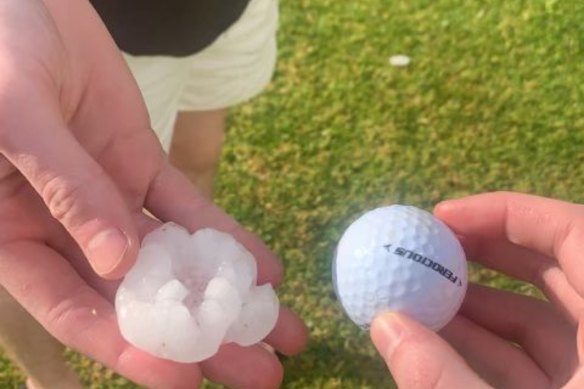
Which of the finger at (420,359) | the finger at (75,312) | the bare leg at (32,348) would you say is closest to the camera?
the finger at (420,359)

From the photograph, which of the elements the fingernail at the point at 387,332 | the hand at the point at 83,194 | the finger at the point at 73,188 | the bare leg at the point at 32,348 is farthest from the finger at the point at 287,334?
the bare leg at the point at 32,348

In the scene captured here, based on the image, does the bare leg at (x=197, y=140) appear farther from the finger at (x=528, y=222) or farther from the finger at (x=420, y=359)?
the finger at (x=420, y=359)

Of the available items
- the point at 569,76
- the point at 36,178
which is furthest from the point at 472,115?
the point at 36,178

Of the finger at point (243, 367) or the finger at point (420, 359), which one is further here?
the finger at point (243, 367)

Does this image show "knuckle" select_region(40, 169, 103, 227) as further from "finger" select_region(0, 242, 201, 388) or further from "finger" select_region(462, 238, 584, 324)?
"finger" select_region(462, 238, 584, 324)

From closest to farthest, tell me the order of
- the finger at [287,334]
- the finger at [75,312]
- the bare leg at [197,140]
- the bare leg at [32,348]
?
the finger at [75,312]
the finger at [287,334]
the bare leg at [32,348]
the bare leg at [197,140]

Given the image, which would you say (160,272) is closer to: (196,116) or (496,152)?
(196,116)
